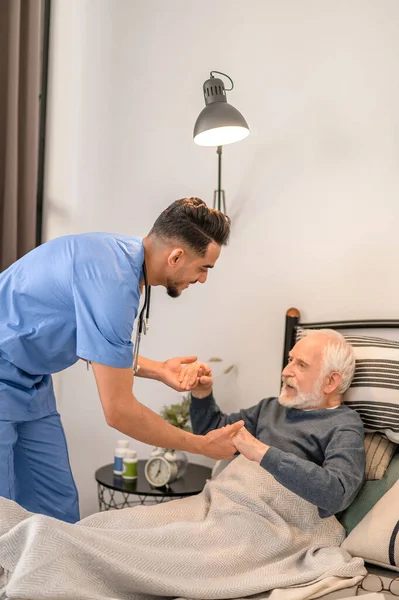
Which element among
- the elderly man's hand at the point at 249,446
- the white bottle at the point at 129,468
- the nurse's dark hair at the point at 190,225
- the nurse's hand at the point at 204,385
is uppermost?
the nurse's dark hair at the point at 190,225

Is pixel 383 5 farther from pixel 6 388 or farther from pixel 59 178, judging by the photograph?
pixel 6 388

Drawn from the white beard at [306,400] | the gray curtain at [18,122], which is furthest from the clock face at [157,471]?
the gray curtain at [18,122]

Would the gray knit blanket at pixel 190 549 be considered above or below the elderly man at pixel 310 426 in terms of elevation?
below

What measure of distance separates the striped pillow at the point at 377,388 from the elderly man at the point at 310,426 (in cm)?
4

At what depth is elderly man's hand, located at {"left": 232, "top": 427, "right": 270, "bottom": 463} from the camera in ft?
6.39

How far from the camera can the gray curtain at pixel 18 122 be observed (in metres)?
2.96

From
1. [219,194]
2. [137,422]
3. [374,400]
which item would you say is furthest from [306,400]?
[219,194]

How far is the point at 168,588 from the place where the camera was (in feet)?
5.11

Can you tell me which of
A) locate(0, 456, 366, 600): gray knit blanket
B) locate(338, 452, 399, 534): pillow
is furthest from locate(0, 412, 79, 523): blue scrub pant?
locate(338, 452, 399, 534): pillow

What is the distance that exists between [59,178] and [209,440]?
179 centimetres

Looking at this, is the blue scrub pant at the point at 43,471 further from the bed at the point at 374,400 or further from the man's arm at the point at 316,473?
the bed at the point at 374,400

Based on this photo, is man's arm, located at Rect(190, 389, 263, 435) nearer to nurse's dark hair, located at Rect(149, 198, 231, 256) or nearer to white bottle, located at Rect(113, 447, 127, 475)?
white bottle, located at Rect(113, 447, 127, 475)

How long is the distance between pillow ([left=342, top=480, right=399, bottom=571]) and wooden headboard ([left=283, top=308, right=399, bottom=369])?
692 millimetres

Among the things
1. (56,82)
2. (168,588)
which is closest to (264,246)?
(56,82)
